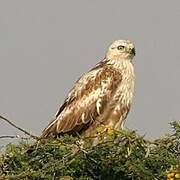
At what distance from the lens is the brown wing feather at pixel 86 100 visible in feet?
29.6

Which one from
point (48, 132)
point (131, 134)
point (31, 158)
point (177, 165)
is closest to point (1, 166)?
point (31, 158)

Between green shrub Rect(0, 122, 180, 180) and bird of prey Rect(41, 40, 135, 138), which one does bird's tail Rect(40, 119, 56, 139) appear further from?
green shrub Rect(0, 122, 180, 180)

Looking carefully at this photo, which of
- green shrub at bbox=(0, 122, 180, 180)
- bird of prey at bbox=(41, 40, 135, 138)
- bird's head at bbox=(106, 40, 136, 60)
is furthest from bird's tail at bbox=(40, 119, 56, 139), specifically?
green shrub at bbox=(0, 122, 180, 180)

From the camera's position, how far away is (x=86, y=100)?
30.3 feet

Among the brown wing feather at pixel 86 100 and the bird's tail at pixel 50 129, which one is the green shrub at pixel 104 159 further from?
the brown wing feather at pixel 86 100

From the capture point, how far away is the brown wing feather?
29.6 ft

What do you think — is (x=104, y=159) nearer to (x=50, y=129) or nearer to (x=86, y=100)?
(x=50, y=129)

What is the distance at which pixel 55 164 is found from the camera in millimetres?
5320

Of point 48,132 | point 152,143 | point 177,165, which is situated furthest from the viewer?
point 48,132

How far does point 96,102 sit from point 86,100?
147 millimetres

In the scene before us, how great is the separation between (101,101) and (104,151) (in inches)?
143

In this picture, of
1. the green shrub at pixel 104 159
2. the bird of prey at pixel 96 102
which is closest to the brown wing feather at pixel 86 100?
the bird of prey at pixel 96 102

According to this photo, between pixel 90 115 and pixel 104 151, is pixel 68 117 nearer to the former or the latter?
pixel 90 115

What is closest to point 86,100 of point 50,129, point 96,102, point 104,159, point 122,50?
point 96,102
